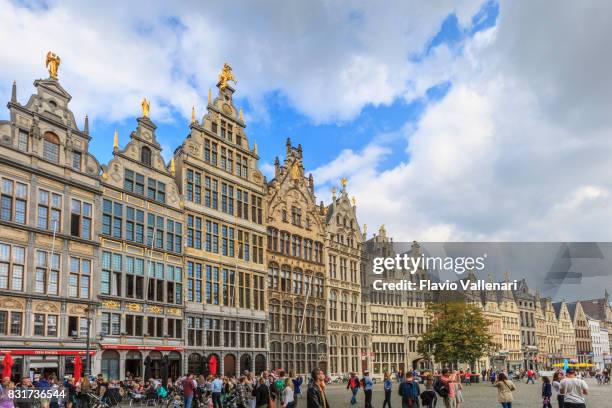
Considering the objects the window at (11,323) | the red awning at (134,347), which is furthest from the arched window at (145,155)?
the window at (11,323)

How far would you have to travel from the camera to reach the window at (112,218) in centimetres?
4091

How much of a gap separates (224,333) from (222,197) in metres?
10.5

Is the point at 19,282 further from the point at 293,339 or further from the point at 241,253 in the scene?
the point at 293,339

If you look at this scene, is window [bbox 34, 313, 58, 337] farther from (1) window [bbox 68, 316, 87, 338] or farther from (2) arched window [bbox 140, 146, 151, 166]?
(2) arched window [bbox 140, 146, 151, 166]

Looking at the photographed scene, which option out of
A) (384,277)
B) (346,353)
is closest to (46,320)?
(346,353)

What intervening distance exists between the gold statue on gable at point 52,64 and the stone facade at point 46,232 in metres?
0.56

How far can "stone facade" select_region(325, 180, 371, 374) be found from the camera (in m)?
63.8

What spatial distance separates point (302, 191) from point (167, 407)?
113ft

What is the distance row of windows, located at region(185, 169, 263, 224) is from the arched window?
3.74 metres

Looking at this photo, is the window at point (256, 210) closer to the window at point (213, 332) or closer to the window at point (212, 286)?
the window at point (212, 286)

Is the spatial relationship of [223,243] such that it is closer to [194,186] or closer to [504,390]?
[194,186]

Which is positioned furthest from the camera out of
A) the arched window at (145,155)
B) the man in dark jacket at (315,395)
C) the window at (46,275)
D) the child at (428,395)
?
the arched window at (145,155)

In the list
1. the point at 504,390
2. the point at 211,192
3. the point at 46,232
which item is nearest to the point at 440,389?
the point at 504,390

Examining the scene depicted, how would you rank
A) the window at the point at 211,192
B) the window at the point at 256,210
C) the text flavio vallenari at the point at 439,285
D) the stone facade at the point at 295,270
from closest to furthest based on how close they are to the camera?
1. the window at the point at 211,192
2. the window at the point at 256,210
3. the stone facade at the point at 295,270
4. the text flavio vallenari at the point at 439,285
